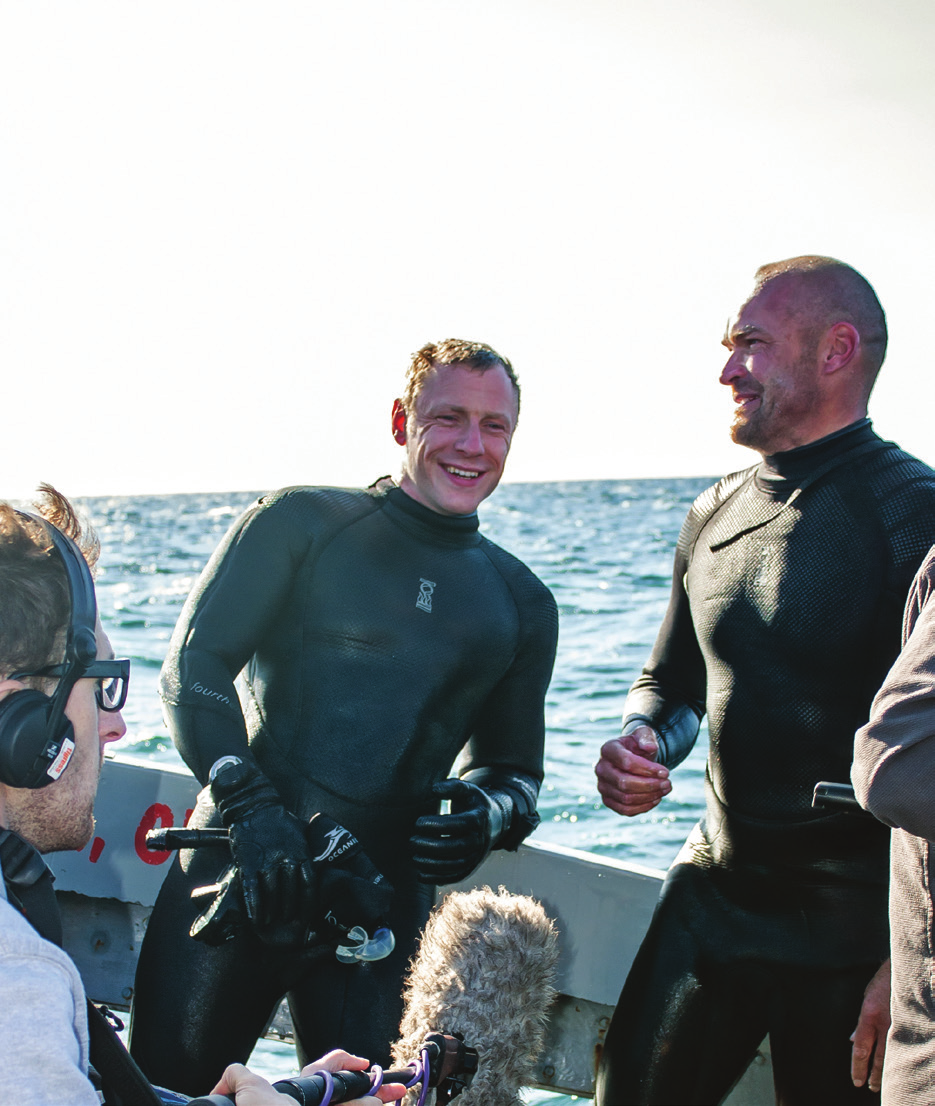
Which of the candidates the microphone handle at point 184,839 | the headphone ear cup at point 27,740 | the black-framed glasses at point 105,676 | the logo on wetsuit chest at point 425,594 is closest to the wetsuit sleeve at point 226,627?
the microphone handle at point 184,839

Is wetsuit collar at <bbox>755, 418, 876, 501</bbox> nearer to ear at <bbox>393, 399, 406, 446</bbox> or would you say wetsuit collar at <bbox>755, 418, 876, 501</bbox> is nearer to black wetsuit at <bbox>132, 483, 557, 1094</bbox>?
black wetsuit at <bbox>132, 483, 557, 1094</bbox>

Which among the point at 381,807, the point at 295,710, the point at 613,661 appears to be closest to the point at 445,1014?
the point at 381,807

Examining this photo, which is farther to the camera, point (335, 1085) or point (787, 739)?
point (787, 739)

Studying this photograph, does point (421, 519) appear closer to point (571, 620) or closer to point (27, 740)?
point (27, 740)

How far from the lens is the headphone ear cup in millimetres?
1338

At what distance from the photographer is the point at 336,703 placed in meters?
2.54

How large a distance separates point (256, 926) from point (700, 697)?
4.41 ft

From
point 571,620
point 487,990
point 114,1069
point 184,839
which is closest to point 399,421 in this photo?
point 184,839

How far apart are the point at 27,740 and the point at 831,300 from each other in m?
2.06

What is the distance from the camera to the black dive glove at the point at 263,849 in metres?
2.12

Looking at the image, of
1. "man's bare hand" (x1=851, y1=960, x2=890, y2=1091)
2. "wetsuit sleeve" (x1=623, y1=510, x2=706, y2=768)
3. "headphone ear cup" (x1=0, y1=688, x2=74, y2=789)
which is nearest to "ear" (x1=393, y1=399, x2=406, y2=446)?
"wetsuit sleeve" (x1=623, y1=510, x2=706, y2=768)

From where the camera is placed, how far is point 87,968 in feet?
11.1

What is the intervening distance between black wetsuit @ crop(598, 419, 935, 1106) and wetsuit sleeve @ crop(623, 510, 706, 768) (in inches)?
9.2

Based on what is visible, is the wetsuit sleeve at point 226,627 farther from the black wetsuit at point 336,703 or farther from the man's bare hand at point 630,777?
the man's bare hand at point 630,777
